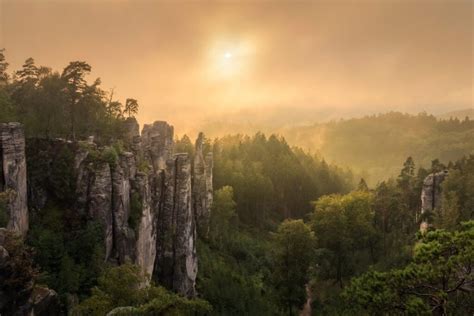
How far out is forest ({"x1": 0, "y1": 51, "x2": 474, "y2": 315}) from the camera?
21.9m

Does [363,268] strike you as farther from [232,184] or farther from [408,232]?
[232,184]

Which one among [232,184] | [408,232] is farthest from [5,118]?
[408,232]

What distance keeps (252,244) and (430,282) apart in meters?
60.6

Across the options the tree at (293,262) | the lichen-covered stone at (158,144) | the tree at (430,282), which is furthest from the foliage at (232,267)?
the tree at (430,282)

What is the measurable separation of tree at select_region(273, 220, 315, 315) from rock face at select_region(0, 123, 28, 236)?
Result: 33.3 m

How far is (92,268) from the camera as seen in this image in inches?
1357

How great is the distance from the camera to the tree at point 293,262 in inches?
2154

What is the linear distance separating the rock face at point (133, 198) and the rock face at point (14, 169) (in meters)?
3.15

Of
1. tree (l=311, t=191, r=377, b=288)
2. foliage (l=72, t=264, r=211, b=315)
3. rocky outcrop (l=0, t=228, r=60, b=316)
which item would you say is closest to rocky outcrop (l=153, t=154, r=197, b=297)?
tree (l=311, t=191, r=377, b=288)

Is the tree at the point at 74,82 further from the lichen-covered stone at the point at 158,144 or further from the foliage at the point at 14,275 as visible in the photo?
the foliage at the point at 14,275

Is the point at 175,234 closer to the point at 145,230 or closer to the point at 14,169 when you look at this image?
the point at 145,230

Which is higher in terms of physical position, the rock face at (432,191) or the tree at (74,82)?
the tree at (74,82)

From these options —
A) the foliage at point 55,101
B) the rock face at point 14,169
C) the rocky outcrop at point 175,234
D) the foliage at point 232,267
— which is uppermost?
the foliage at point 55,101

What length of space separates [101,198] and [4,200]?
28.9 ft
